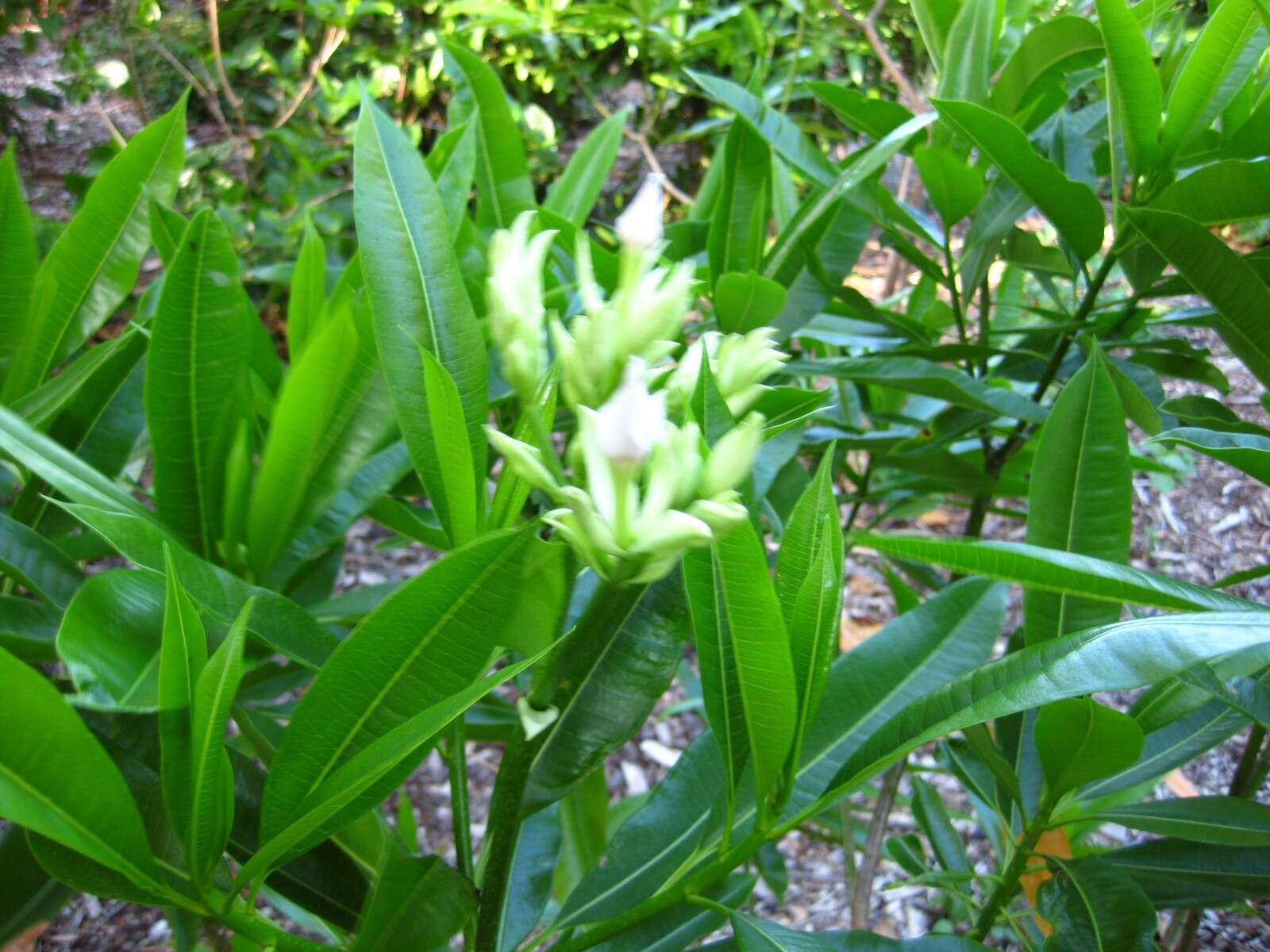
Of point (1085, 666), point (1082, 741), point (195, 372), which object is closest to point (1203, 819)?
point (1082, 741)

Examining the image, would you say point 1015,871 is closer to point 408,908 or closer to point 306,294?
point 408,908

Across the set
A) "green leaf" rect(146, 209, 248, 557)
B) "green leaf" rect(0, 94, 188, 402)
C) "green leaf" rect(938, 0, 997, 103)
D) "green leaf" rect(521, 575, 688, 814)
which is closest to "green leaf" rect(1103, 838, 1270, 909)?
"green leaf" rect(521, 575, 688, 814)

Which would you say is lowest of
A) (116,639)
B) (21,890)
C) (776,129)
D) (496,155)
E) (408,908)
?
(21,890)

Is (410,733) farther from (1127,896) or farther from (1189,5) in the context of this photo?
(1189,5)

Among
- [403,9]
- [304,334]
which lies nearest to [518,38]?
[403,9]

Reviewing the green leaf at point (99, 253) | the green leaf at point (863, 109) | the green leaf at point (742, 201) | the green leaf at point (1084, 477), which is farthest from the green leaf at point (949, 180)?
the green leaf at point (99, 253)

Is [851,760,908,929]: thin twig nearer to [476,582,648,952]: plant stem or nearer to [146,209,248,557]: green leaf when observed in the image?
[476,582,648,952]: plant stem
